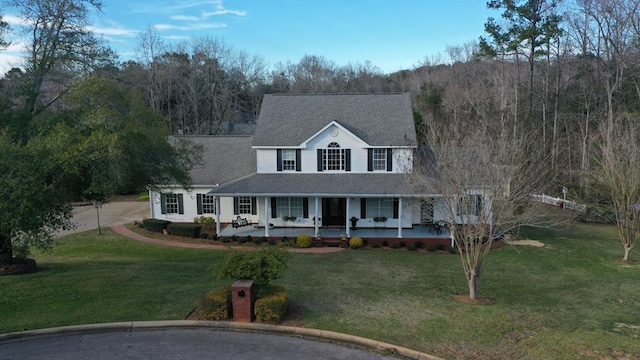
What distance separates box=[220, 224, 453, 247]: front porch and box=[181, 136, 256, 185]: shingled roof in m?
3.38

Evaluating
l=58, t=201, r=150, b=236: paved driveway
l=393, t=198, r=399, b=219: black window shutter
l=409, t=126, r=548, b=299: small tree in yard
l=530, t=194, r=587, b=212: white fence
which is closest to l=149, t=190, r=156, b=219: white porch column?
l=58, t=201, r=150, b=236: paved driveway

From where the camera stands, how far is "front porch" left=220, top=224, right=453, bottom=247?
22.6 metres

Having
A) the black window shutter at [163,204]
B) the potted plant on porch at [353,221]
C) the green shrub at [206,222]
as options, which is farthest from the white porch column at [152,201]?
the potted plant on porch at [353,221]

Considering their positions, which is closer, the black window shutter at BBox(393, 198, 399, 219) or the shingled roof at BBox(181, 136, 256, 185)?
the black window shutter at BBox(393, 198, 399, 219)

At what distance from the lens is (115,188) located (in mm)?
13336

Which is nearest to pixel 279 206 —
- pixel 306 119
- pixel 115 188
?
pixel 306 119

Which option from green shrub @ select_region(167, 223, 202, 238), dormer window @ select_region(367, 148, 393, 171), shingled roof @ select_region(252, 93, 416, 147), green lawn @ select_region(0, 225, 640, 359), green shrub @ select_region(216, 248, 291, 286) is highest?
shingled roof @ select_region(252, 93, 416, 147)

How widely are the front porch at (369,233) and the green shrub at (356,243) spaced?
49 cm

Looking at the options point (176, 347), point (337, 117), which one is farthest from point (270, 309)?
point (337, 117)

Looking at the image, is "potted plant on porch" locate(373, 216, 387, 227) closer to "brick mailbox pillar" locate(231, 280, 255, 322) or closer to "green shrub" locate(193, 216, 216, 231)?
"green shrub" locate(193, 216, 216, 231)

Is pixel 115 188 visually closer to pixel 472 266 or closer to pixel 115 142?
pixel 115 142

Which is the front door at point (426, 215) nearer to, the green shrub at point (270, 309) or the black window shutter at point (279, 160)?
the black window shutter at point (279, 160)

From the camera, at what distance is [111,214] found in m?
31.3

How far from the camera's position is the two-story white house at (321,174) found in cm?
2334
